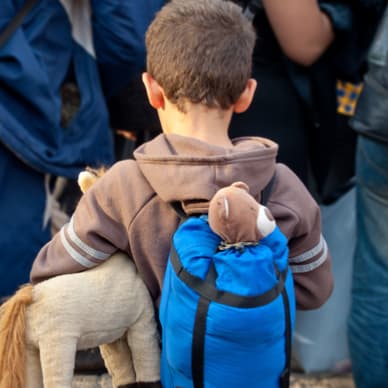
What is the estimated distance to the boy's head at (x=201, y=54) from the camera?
1546mm

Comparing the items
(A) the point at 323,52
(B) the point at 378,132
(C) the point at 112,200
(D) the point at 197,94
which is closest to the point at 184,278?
(C) the point at 112,200

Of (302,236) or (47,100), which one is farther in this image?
(47,100)

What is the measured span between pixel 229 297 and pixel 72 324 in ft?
1.08

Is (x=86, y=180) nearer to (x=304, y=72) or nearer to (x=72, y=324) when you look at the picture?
(x=72, y=324)

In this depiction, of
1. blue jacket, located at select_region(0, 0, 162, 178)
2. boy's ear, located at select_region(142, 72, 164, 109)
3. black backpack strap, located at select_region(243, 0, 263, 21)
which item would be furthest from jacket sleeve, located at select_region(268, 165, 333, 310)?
blue jacket, located at select_region(0, 0, 162, 178)

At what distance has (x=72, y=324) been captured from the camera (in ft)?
4.80

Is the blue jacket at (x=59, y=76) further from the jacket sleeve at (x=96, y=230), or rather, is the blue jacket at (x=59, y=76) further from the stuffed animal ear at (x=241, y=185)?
the stuffed animal ear at (x=241, y=185)

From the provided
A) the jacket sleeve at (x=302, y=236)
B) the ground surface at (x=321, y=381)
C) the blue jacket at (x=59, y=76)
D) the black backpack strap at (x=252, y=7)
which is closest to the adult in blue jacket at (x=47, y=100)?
the blue jacket at (x=59, y=76)

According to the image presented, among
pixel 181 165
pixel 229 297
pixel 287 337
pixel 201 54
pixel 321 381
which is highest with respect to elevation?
pixel 201 54

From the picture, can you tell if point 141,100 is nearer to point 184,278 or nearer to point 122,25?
point 122,25

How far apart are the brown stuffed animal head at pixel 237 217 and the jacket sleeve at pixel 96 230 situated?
0.80ft

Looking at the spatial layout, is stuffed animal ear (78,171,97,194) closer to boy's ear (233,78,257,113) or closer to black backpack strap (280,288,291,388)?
boy's ear (233,78,257,113)

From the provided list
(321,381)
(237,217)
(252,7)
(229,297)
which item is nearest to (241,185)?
(237,217)

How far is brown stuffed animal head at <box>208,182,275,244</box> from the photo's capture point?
132 cm
